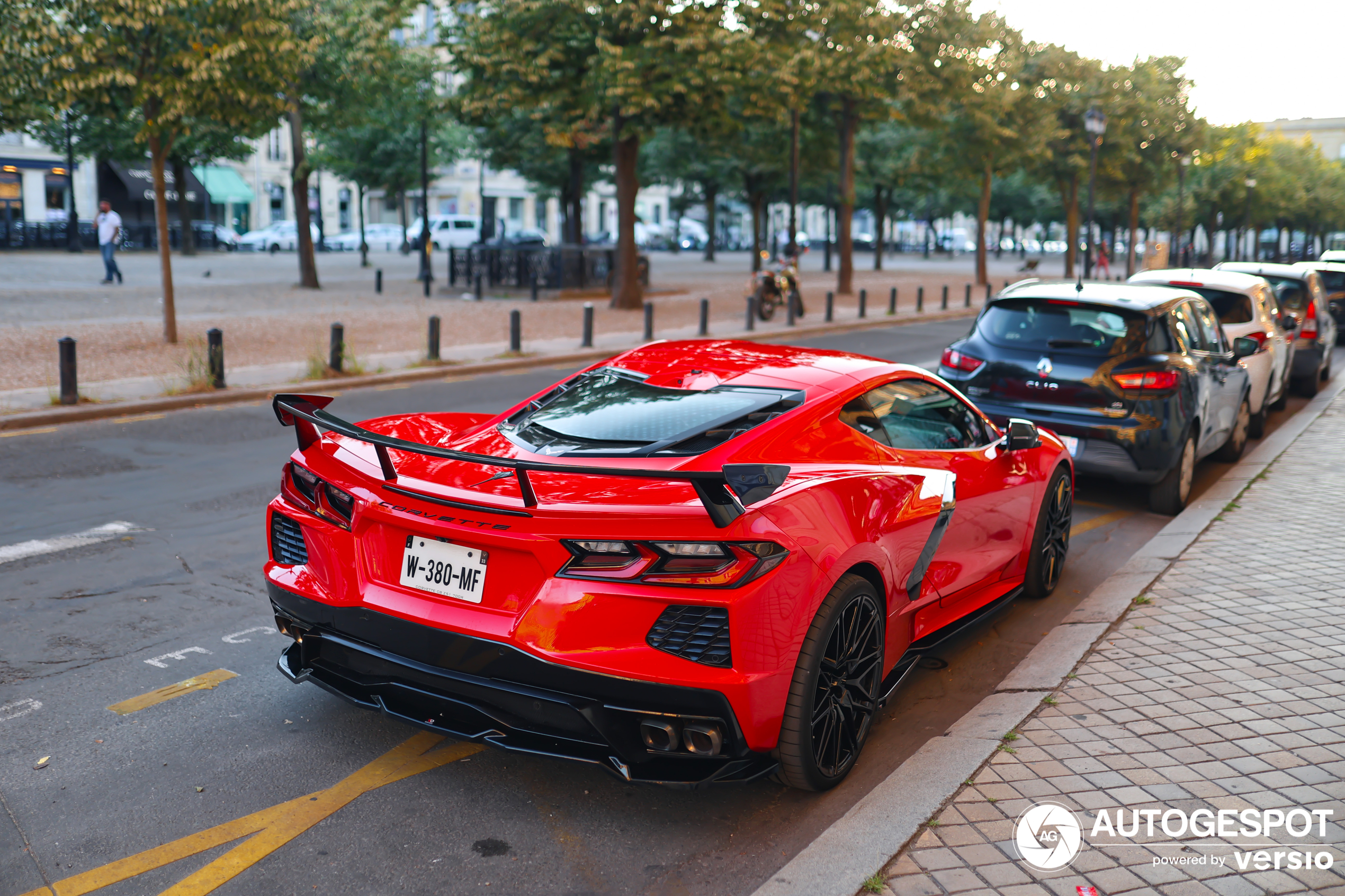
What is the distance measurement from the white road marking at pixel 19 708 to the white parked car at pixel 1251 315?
34.2ft

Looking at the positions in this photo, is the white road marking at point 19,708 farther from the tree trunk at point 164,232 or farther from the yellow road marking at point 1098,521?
the tree trunk at point 164,232

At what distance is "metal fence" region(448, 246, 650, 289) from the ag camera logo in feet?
89.8

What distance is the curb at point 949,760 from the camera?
11.1ft

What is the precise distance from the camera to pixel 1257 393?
1151 centimetres

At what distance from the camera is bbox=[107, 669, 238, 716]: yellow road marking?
15.0 feet

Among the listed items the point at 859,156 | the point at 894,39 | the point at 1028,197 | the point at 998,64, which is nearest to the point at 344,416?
the point at 894,39

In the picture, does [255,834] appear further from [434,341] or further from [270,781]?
[434,341]

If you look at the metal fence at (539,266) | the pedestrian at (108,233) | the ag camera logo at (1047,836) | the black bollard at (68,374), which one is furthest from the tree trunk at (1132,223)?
the ag camera logo at (1047,836)

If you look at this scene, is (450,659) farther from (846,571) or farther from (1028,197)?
(1028,197)

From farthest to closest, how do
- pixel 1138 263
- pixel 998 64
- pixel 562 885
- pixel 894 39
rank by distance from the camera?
pixel 1138 263, pixel 998 64, pixel 894 39, pixel 562 885

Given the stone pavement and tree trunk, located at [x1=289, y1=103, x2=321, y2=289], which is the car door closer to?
the stone pavement

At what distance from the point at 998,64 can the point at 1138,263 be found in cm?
4285

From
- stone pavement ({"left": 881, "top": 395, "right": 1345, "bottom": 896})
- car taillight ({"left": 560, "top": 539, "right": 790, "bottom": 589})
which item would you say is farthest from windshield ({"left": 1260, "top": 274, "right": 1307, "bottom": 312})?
car taillight ({"left": 560, "top": 539, "right": 790, "bottom": 589})

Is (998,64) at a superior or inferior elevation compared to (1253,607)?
superior
